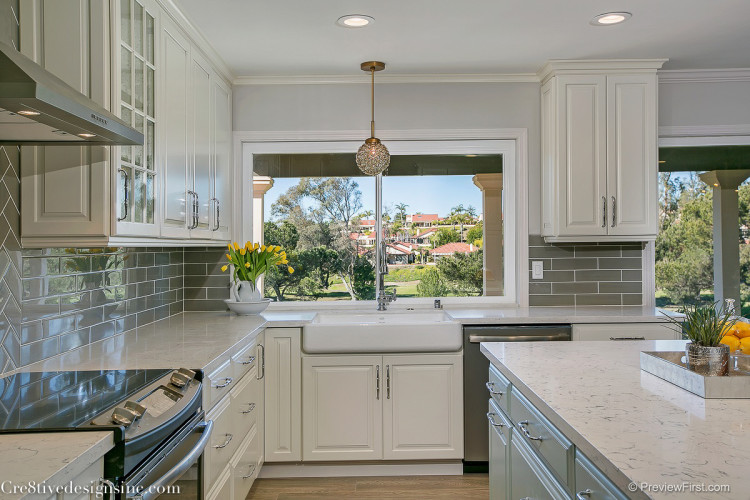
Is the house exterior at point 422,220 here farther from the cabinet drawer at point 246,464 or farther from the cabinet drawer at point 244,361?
the cabinet drawer at point 246,464

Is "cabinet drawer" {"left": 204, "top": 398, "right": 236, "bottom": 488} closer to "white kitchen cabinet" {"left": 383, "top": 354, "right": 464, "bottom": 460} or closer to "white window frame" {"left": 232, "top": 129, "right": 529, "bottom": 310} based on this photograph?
"white kitchen cabinet" {"left": 383, "top": 354, "right": 464, "bottom": 460}

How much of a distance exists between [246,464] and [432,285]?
174 centimetres

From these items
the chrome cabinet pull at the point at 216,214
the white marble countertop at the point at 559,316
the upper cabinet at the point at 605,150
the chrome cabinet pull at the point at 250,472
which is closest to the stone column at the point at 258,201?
the chrome cabinet pull at the point at 216,214

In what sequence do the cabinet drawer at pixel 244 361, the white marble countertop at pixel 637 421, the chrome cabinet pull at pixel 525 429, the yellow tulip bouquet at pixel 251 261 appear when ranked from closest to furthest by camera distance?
the white marble countertop at pixel 637 421, the chrome cabinet pull at pixel 525 429, the cabinet drawer at pixel 244 361, the yellow tulip bouquet at pixel 251 261

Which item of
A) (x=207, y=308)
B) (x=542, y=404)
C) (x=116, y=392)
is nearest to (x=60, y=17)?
(x=116, y=392)


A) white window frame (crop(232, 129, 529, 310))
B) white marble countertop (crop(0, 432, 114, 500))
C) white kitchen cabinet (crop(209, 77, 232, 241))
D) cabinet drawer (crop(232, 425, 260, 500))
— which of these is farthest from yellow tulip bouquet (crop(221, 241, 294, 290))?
white marble countertop (crop(0, 432, 114, 500))

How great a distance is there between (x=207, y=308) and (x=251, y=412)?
42.3 inches

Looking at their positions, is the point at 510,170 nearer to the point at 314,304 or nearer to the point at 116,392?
the point at 314,304

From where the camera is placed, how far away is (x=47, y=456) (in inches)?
48.2

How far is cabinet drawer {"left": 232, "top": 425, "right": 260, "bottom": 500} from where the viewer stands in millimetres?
2670

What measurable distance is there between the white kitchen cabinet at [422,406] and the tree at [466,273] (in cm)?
74

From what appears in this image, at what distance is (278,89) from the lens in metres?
3.86

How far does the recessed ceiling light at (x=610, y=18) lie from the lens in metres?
2.86

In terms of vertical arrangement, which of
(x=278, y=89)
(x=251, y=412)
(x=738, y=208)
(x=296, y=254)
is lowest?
(x=251, y=412)
